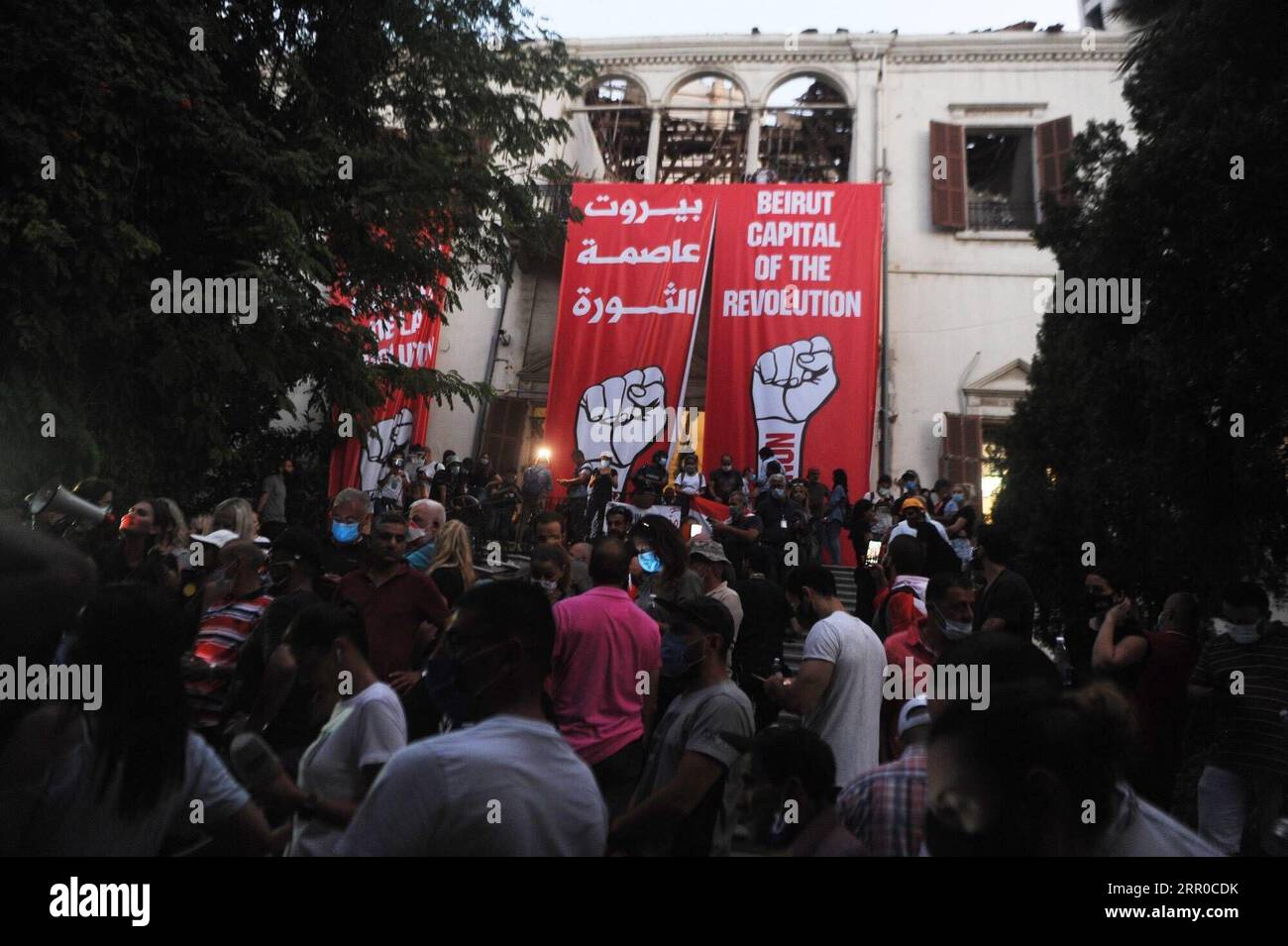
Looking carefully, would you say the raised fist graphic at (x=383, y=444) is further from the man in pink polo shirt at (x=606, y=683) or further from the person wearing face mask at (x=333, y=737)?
the person wearing face mask at (x=333, y=737)

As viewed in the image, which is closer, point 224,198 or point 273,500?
point 224,198

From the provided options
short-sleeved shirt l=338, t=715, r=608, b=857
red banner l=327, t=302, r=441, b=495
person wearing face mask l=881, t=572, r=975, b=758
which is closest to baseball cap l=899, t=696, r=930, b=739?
person wearing face mask l=881, t=572, r=975, b=758

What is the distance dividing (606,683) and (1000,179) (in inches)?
840

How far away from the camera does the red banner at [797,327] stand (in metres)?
16.2

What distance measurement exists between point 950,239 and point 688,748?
1867 centimetres

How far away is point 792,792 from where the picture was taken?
241cm

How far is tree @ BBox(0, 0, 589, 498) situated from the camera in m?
8.17

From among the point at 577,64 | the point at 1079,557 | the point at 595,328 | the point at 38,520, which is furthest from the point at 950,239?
the point at 38,520

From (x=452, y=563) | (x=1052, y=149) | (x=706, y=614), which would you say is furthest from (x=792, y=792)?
(x=1052, y=149)

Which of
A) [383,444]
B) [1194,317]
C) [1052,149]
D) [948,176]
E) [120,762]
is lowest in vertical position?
[120,762]

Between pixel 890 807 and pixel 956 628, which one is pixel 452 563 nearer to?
pixel 956 628

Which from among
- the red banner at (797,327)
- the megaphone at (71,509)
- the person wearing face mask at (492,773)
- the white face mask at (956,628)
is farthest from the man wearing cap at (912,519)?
the red banner at (797,327)

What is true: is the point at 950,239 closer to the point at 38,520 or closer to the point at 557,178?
the point at 557,178

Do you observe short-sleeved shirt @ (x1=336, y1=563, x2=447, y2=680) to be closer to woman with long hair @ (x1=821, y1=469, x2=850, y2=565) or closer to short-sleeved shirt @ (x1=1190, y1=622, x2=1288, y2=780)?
short-sleeved shirt @ (x1=1190, y1=622, x2=1288, y2=780)
